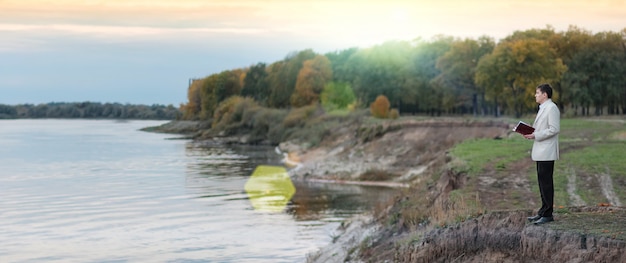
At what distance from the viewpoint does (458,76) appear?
9388 cm

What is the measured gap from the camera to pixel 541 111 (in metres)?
13.6

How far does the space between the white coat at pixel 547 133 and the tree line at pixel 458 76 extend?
6593 cm

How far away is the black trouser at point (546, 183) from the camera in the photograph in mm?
13677

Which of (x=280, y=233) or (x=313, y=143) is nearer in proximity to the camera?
(x=280, y=233)

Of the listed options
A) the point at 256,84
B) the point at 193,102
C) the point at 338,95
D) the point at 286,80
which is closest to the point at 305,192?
the point at 338,95

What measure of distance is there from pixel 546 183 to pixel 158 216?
2266 cm

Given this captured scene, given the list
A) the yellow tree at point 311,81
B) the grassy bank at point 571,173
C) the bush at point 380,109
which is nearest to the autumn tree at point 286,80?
the yellow tree at point 311,81

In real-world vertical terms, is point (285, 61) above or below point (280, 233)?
above

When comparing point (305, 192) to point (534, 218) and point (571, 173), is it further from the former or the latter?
point (534, 218)

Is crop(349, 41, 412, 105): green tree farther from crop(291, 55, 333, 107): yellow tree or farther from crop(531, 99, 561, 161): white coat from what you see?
crop(531, 99, 561, 161): white coat

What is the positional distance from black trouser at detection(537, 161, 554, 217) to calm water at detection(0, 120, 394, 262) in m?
11.2

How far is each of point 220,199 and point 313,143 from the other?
41091mm

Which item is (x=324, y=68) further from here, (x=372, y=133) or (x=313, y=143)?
(x=372, y=133)

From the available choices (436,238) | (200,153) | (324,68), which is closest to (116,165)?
(200,153)
